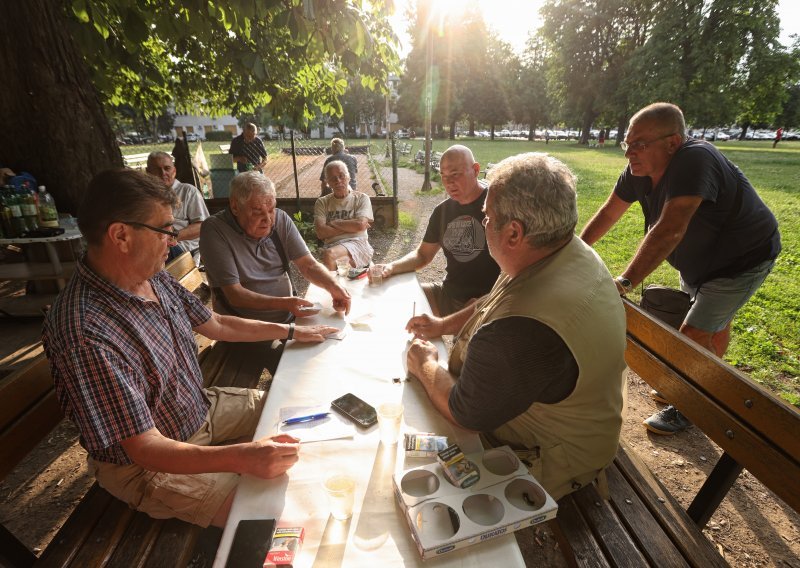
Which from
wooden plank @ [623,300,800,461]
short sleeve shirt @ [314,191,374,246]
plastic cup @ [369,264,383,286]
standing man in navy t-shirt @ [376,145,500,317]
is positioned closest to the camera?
wooden plank @ [623,300,800,461]

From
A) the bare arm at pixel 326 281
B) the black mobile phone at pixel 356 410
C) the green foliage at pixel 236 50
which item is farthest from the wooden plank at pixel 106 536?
the green foliage at pixel 236 50

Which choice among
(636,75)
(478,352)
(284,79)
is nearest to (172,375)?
(478,352)

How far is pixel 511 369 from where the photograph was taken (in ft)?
4.32

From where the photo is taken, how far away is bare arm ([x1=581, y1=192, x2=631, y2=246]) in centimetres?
346

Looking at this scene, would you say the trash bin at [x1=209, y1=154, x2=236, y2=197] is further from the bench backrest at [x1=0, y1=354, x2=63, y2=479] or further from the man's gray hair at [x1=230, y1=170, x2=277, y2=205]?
the bench backrest at [x1=0, y1=354, x2=63, y2=479]

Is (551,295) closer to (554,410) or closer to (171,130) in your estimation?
(554,410)

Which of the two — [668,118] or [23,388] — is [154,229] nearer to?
[23,388]

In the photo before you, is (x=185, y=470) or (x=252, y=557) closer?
(x=252, y=557)

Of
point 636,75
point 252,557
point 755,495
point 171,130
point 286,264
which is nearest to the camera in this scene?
point 252,557

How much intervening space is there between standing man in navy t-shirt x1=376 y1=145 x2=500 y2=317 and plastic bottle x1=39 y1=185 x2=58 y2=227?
351cm

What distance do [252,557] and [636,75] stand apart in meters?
39.8

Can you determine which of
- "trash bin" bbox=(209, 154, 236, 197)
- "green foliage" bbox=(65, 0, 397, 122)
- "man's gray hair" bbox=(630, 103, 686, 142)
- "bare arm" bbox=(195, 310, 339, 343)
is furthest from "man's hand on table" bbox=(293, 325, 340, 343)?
"trash bin" bbox=(209, 154, 236, 197)

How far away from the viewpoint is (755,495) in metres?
2.63

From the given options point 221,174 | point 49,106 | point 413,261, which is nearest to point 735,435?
point 413,261
